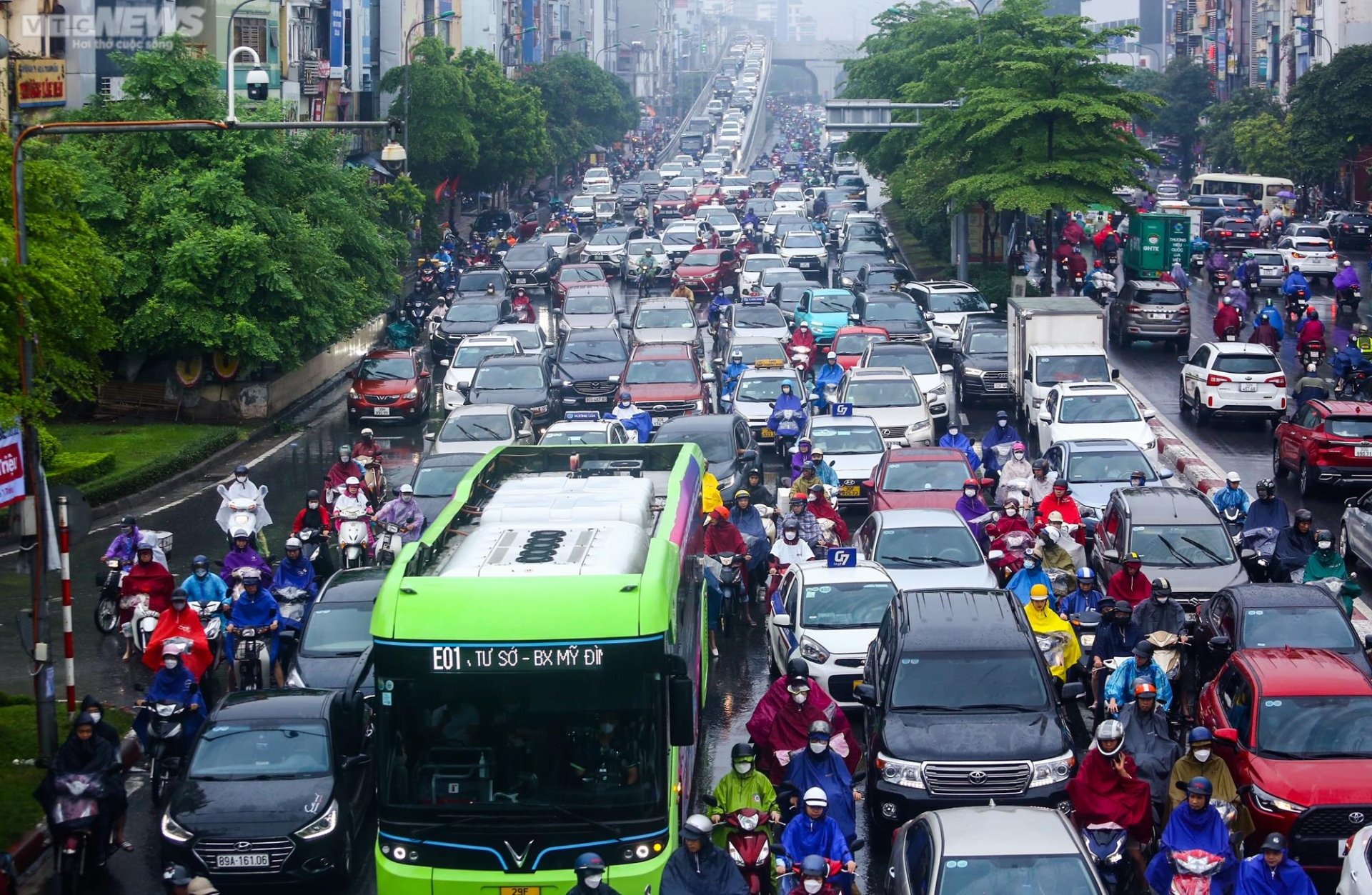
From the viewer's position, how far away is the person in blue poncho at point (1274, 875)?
11.1m

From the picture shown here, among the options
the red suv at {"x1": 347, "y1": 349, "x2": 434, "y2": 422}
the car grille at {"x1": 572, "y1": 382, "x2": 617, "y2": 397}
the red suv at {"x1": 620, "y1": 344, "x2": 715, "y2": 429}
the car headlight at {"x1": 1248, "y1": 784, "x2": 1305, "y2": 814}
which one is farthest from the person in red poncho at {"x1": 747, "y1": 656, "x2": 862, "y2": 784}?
the red suv at {"x1": 347, "y1": 349, "x2": 434, "y2": 422}

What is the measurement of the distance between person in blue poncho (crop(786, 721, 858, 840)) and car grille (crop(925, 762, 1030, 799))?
3.32 ft

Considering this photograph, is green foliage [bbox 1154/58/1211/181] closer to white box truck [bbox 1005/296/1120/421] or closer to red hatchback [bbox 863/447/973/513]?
white box truck [bbox 1005/296/1120/421]

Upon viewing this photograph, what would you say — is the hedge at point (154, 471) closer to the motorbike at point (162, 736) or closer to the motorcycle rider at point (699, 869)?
the motorbike at point (162, 736)

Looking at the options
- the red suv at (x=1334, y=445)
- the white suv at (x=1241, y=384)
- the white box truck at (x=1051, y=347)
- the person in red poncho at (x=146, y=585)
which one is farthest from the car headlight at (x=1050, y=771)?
the white suv at (x=1241, y=384)

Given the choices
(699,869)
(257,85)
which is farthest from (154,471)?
(699,869)

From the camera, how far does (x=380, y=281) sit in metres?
42.1

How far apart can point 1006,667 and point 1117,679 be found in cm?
121

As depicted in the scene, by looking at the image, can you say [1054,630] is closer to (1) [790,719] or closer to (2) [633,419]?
(1) [790,719]

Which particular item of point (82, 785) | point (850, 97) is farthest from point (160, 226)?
point (850, 97)

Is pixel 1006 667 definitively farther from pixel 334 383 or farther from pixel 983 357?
pixel 334 383

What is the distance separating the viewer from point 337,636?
1734cm

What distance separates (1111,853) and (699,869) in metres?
3.25

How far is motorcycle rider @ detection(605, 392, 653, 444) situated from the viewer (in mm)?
27359
